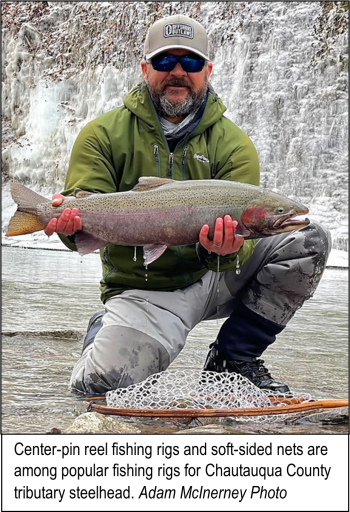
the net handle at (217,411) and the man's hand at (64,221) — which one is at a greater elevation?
the man's hand at (64,221)

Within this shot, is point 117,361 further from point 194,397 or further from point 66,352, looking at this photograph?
point 66,352

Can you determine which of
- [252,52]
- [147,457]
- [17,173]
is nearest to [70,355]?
[147,457]

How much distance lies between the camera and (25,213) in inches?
103

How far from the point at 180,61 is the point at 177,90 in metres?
0.13

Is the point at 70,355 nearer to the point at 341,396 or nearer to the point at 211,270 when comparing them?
the point at 211,270

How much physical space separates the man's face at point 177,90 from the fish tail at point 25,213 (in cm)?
78

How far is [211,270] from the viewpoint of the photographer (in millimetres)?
3012

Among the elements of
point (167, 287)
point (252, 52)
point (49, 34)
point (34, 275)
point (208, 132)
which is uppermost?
point (49, 34)

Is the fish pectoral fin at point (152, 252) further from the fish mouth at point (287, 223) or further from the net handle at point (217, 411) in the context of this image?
the net handle at point (217, 411)

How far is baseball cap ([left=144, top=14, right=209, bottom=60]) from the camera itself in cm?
302

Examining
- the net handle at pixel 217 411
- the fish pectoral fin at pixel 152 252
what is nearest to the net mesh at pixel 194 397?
the net handle at pixel 217 411

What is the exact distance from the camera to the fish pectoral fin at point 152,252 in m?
2.64

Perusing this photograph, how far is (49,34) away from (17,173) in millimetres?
8915

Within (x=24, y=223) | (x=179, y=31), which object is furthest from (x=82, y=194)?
(x=179, y=31)
